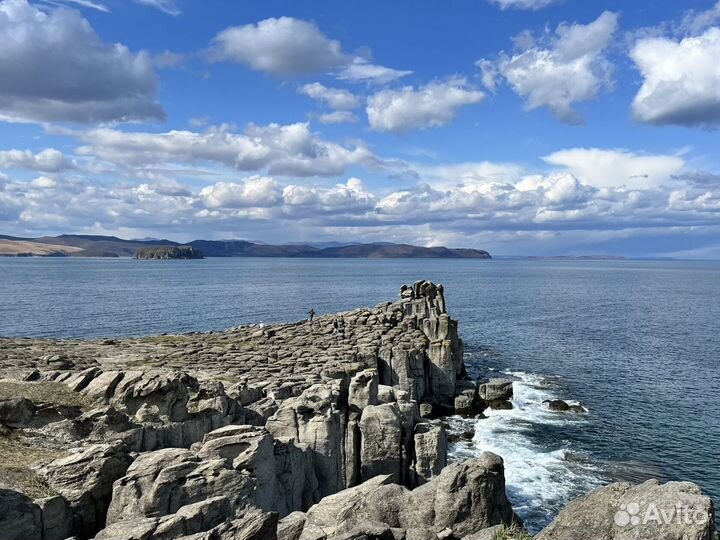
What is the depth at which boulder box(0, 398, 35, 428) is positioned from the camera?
25.0m

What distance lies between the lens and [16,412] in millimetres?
25312

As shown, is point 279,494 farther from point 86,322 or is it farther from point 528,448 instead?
point 86,322

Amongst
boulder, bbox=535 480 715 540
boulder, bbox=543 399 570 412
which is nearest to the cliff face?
boulder, bbox=535 480 715 540

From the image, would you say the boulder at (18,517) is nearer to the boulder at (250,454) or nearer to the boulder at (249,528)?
the boulder at (250,454)

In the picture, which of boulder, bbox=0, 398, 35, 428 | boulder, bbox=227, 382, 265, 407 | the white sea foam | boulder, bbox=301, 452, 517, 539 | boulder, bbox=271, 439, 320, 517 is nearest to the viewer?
boulder, bbox=301, 452, 517, 539

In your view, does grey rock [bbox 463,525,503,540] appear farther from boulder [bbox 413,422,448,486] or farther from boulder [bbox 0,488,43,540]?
boulder [bbox 413,422,448,486]

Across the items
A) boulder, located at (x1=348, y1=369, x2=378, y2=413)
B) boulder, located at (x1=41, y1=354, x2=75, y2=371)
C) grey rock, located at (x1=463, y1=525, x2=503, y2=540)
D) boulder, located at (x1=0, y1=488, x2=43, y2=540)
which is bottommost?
boulder, located at (x1=348, y1=369, x2=378, y2=413)

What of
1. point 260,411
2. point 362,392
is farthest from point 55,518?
point 362,392

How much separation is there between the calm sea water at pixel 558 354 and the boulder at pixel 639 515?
903 inches

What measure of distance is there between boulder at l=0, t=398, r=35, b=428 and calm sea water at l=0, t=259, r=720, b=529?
31.6 meters

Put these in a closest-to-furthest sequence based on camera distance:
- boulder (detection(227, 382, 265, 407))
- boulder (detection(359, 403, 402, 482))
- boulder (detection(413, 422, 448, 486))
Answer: boulder (detection(413, 422, 448, 486)) < boulder (detection(359, 403, 402, 482)) < boulder (detection(227, 382, 265, 407))

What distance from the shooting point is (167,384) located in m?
30.8

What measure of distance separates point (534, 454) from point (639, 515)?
3550 centimetres

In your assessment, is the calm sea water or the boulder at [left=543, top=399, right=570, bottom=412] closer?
the calm sea water
